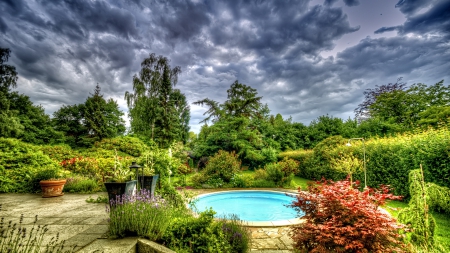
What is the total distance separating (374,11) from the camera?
22.4ft

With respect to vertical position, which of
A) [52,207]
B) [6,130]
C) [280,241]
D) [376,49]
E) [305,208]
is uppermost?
[376,49]

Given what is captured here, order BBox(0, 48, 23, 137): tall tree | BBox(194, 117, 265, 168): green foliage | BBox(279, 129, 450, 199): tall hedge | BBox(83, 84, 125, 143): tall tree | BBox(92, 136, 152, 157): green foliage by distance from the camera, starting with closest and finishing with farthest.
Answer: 1. BBox(279, 129, 450, 199): tall hedge
2. BBox(0, 48, 23, 137): tall tree
3. BBox(92, 136, 152, 157): green foliage
4. BBox(194, 117, 265, 168): green foliage
5. BBox(83, 84, 125, 143): tall tree

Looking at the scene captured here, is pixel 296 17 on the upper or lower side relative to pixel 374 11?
upper

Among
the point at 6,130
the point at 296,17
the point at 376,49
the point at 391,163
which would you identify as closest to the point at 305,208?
the point at 391,163

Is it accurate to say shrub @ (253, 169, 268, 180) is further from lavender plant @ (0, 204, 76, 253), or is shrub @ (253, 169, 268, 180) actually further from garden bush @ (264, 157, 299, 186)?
lavender plant @ (0, 204, 76, 253)

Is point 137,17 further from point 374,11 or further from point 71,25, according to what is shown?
point 374,11

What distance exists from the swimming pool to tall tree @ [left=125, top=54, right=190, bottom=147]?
11787mm

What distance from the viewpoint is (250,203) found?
28.2 ft

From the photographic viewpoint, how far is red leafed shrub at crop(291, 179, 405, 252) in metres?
2.27

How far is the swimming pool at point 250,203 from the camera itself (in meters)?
7.34

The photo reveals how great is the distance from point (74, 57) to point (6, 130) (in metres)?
9.79

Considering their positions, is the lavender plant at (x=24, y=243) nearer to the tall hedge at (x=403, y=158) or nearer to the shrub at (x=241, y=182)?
the shrub at (x=241, y=182)

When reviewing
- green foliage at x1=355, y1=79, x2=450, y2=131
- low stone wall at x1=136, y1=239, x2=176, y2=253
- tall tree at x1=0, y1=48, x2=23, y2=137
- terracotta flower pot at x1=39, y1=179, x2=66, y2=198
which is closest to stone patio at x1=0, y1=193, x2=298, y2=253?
low stone wall at x1=136, y1=239, x2=176, y2=253

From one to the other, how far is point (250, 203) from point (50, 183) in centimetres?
737
